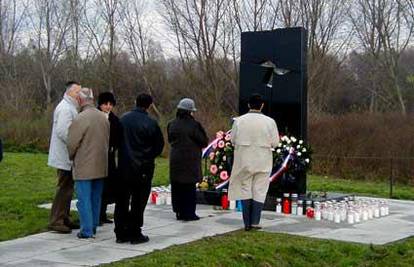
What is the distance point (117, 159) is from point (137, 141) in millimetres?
428

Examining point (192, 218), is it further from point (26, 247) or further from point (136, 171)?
point (26, 247)

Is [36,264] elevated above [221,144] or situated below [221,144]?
below

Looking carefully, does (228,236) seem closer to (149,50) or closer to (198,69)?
(198,69)

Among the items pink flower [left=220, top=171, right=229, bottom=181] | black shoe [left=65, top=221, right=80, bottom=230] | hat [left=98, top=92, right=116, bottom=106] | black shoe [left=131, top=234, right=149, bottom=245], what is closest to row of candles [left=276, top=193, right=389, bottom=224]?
pink flower [left=220, top=171, right=229, bottom=181]

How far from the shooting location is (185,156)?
10430 mm

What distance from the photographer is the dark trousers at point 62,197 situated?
9242mm

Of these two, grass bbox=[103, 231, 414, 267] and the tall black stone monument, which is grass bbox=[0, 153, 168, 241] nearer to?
grass bbox=[103, 231, 414, 267]

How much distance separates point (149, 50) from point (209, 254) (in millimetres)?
29422

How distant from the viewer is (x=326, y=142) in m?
23.8

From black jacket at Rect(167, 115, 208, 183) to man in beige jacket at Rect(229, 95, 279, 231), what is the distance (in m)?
0.89

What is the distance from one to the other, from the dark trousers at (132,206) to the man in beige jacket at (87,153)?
0.39 meters

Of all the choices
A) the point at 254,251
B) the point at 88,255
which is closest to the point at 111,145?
the point at 88,255

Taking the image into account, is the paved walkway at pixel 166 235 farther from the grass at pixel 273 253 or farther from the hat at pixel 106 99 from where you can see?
the hat at pixel 106 99

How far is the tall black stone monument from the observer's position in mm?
12219
